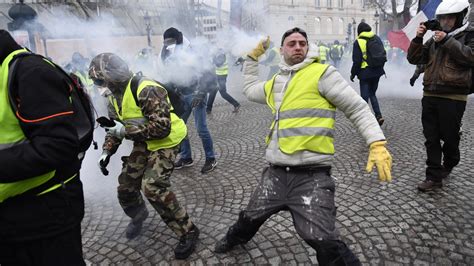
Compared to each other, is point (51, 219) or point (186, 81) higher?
point (186, 81)

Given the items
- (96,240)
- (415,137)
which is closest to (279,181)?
(96,240)

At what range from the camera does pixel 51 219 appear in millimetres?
1685

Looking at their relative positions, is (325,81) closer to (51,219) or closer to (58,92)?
(58,92)

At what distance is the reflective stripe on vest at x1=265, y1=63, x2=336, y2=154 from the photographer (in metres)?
2.39

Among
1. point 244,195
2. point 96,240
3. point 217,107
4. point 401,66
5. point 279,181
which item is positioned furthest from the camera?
point 401,66

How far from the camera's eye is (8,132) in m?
1.54

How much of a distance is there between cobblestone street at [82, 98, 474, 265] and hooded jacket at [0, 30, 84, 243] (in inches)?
58.2

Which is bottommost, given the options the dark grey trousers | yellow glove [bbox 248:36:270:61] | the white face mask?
the dark grey trousers

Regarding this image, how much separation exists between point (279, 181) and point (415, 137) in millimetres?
4491

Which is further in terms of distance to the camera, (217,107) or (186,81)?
(217,107)

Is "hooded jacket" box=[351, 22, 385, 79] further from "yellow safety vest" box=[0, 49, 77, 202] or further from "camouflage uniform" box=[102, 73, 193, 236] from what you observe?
"yellow safety vest" box=[0, 49, 77, 202]

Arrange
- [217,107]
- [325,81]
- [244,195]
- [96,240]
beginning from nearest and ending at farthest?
[325,81]
[96,240]
[244,195]
[217,107]

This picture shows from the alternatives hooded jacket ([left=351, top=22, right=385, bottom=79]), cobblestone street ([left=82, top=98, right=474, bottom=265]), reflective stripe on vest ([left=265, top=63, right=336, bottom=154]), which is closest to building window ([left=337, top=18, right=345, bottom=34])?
hooded jacket ([left=351, top=22, right=385, bottom=79])

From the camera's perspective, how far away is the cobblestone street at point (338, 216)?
9.66 ft
